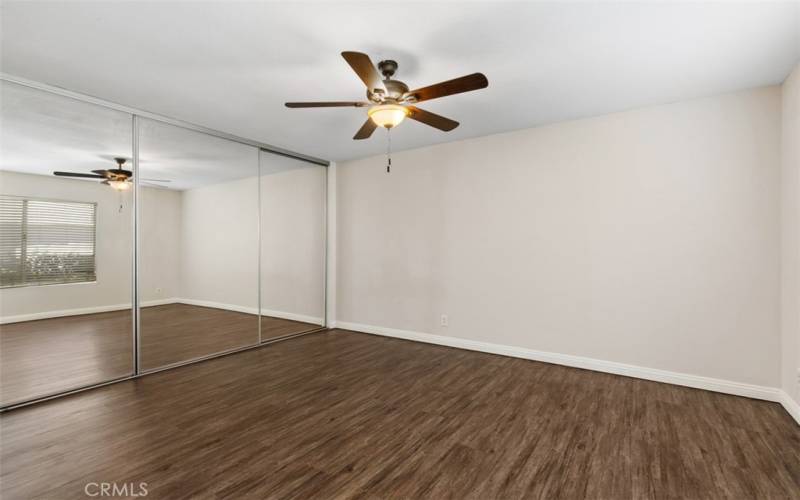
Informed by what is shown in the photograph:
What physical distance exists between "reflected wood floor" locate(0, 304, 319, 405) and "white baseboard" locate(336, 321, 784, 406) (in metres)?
2.19

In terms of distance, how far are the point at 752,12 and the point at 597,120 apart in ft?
5.16

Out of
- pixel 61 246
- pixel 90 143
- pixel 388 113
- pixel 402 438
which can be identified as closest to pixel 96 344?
pixel 61 246

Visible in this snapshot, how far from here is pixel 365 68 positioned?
2.06 metres

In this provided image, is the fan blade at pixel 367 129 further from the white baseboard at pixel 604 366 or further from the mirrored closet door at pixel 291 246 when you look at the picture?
the white baseboard at pixel 604 366

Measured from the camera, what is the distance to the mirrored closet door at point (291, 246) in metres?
4.55

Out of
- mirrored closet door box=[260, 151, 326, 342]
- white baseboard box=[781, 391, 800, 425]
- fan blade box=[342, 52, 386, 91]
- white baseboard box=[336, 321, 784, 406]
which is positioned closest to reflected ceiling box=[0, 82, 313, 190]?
mirrored closet door box=[260, 151, 326, 342]

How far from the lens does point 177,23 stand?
6.98ft

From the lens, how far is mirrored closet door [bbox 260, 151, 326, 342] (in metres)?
4.55

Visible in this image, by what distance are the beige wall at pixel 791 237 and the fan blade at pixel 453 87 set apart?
7.80 feet

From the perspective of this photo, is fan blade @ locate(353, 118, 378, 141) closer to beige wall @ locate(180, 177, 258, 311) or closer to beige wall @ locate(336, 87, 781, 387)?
beige wall @ locate(336, 87, 781, 387)

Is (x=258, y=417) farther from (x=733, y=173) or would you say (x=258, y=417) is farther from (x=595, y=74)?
(x=733, y=173)

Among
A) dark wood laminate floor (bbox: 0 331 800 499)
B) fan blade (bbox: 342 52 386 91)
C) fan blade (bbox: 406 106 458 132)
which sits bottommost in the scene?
dark wood laminate floor (bbox: 0 331 800 499)

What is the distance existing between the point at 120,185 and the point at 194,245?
0.90 meters

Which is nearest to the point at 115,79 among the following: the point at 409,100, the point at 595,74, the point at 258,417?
the point at 409,100
